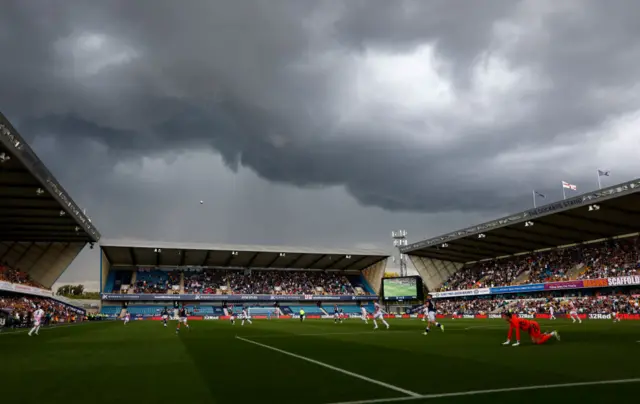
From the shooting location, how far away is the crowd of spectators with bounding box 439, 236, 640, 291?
50000 mm

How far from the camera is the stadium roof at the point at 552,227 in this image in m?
43.2

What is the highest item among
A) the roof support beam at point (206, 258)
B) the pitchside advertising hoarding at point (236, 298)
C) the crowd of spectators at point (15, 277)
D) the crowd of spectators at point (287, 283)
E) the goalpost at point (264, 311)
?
the roof support beam at point (206, 258)

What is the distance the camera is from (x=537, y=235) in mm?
58281

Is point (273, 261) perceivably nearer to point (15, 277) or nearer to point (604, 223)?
point (15, 277)

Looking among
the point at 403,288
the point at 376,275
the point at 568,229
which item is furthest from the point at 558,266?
the point at 376,275

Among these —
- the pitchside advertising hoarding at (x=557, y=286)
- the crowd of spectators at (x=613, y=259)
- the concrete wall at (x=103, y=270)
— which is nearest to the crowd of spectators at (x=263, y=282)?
the concrete wall at (x=103, y=270)

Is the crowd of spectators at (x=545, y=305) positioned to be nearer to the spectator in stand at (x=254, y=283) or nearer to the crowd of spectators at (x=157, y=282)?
the spectator in stand at (x=254, y=283)

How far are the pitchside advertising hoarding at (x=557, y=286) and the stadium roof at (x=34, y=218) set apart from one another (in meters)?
53.3

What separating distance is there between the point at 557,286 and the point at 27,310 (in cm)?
6076

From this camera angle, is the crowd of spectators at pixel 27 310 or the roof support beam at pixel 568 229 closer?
the crowd of spectators at pixel 27 310

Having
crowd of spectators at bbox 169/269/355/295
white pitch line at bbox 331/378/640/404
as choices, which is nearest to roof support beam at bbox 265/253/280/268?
crowd of spectators at bbox 169/269/355/295

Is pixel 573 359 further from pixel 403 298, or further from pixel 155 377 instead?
pixel 403 298

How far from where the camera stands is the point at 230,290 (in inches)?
2995

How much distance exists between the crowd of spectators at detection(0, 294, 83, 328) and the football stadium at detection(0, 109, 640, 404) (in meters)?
0.36
